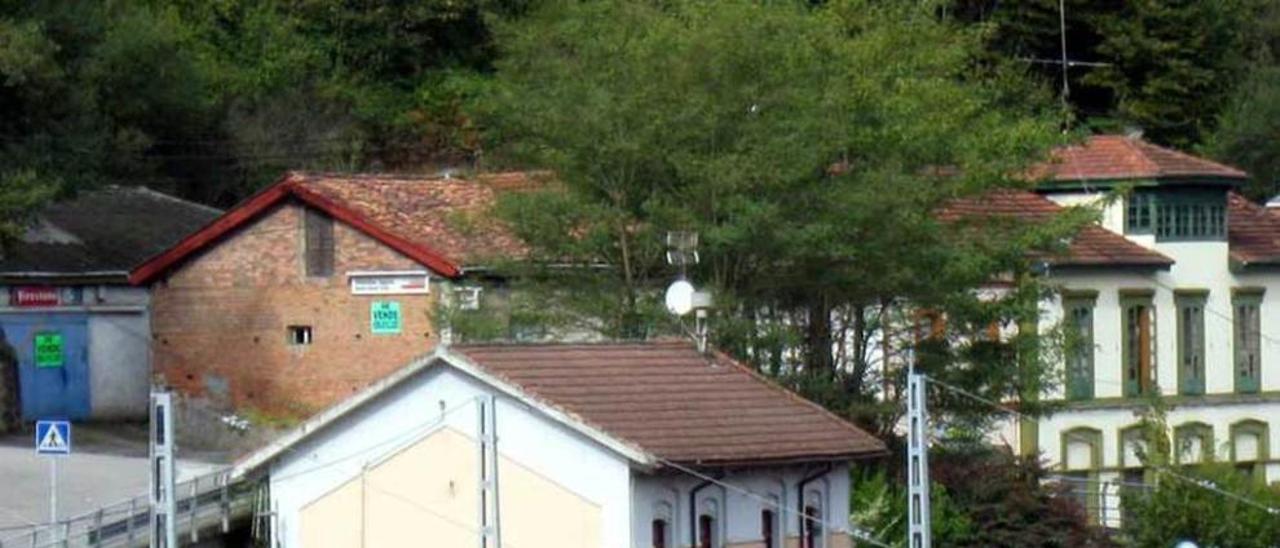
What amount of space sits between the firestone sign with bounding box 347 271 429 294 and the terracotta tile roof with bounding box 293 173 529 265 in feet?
2.13

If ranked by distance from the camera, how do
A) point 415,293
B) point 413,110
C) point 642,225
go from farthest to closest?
point 413,110 < point 415,293 < point 642,225

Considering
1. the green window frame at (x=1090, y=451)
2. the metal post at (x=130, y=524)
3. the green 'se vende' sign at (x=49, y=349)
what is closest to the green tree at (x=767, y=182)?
the metal post at (x=130, y=524)

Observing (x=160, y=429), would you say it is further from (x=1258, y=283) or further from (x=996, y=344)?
(x=1258, y=283)

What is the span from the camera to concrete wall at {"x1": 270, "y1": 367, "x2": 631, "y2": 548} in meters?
35.2

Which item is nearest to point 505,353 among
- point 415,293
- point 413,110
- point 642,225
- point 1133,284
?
point 642,225

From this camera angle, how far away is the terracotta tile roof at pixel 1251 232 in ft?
193

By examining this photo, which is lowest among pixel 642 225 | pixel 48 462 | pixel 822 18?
pixel 48 462

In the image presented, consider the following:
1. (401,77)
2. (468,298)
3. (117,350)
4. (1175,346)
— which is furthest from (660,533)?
(401,77)

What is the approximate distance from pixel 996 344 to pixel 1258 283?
53.5 ft

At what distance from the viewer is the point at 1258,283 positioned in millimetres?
59500

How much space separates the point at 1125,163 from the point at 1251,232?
4299 millimetres

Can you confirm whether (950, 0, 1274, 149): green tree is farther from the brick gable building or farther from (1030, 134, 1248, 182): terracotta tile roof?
the brick gable building

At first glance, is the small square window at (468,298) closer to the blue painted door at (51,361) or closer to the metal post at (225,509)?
the metal post at (225,509)

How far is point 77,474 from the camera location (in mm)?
46875
